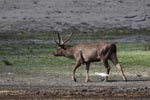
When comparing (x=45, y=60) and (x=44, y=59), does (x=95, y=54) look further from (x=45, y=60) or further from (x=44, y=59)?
(x=44, y=59)

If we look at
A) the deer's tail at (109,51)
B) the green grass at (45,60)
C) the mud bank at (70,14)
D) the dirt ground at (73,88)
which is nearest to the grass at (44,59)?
the green grass at (45,60)

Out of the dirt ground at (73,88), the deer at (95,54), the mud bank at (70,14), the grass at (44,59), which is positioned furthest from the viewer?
the mud bank at (70,14)

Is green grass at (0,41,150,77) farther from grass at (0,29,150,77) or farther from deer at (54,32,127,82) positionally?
deer at (54,32,127,82)

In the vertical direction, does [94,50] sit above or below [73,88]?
below

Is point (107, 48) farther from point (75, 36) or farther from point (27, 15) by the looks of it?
point (27, 15)

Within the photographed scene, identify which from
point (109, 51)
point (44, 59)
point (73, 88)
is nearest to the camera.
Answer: point (73, 88)

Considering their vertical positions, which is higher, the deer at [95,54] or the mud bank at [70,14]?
the deer at [95,54]

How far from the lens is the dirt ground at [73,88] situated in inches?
707

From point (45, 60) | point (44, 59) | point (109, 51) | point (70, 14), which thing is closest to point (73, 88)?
point (109, 51)

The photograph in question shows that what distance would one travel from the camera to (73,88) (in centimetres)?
2028

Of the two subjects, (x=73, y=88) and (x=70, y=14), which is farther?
(x=70, y=14)

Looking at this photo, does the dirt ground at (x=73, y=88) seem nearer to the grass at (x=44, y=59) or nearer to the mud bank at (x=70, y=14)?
the grass at (x=44, y=59)

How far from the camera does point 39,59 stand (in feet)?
93.9

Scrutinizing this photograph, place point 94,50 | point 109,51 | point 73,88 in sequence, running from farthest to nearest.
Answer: point 94,50 < point 109,51 < point 73,88
